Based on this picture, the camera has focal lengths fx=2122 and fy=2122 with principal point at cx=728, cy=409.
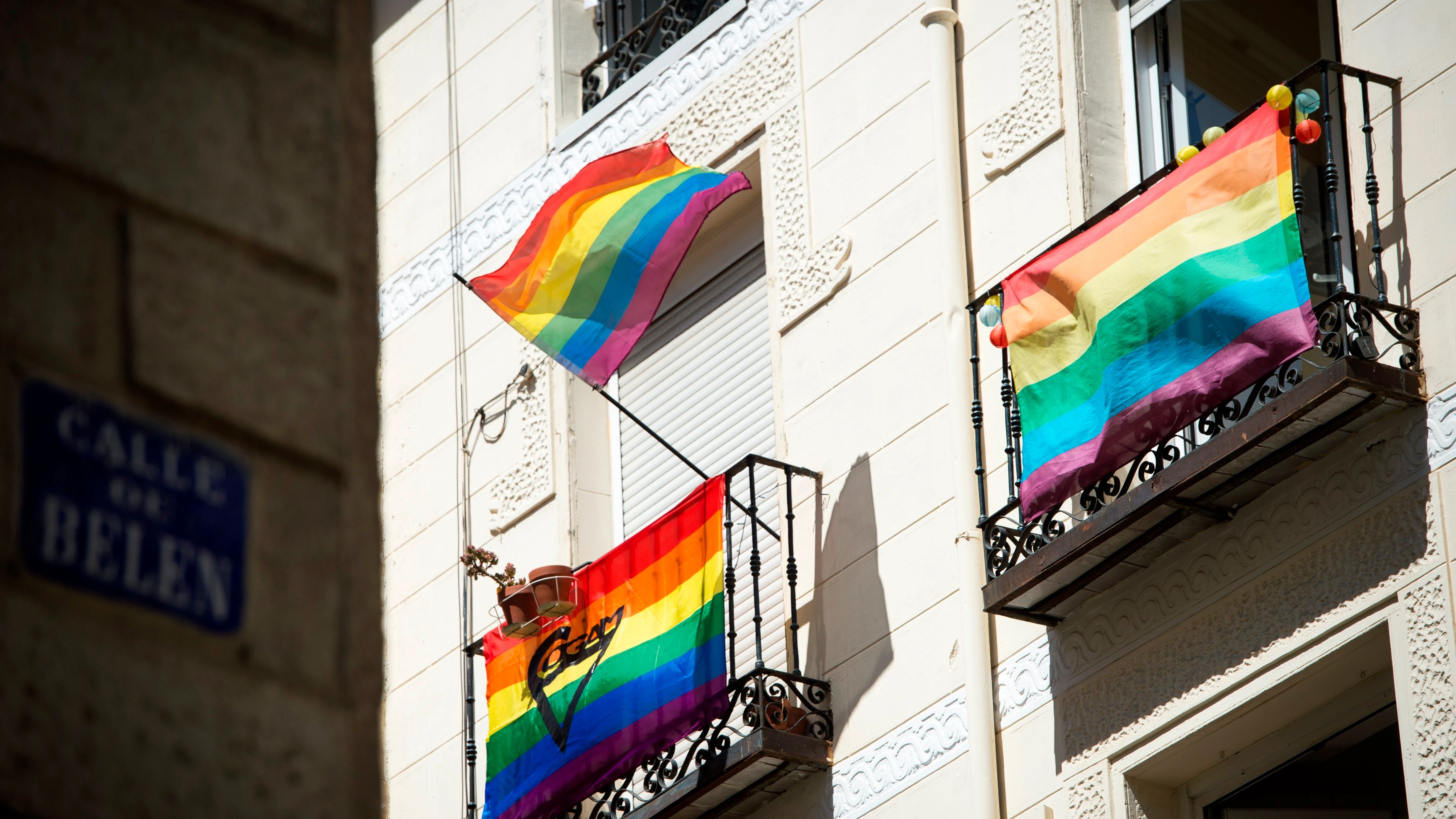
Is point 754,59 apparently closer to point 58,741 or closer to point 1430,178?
point 1430,178

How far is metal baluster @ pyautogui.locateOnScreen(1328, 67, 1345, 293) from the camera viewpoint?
7469 millimetres

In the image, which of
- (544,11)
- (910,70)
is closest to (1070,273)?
(910,70)

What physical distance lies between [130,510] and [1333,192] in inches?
220

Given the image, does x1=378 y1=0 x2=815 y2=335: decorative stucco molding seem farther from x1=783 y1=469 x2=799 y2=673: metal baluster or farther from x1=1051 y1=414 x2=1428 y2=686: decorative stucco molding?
x1=1051 y1=414 x2=1428 y2=686: decorative stucco molding

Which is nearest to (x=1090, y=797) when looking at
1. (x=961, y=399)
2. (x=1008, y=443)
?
(x=1008, y=443)

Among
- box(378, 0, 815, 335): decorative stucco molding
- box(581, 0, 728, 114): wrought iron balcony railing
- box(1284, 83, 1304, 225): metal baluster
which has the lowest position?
box(1284, 83, 1304, 225): metal baluster

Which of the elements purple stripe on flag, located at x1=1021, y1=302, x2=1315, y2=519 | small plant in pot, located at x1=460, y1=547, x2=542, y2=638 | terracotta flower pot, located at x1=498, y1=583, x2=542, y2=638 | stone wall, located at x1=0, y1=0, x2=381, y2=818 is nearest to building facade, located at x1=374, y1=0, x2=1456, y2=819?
purple stripe on flag, located at x1=1021, y1=302, x2=1315, y2=519

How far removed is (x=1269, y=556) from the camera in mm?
7871

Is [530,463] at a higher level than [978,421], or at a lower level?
higher

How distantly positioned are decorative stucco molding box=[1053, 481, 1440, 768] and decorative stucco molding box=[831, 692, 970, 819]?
55cm

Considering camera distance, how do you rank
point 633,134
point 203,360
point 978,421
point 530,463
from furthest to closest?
point 633,134 → point 530,463 → point 978,421 → point 203,360

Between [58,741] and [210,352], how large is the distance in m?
0.59

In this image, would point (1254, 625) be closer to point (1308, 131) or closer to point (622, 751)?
point (1308, 131)

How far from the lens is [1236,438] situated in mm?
7570
